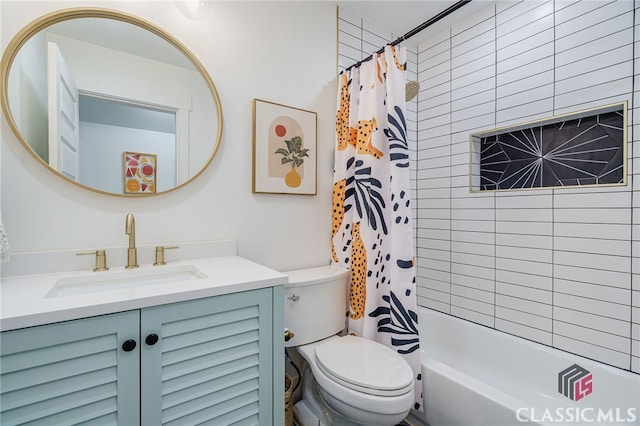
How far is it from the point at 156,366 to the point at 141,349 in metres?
0.07

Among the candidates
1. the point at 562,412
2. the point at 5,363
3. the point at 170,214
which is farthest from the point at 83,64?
the point at 562,412

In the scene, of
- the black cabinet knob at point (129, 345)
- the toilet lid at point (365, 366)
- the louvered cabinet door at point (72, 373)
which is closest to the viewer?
the louvered cabinet door at point (72, 373)

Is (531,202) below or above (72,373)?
above

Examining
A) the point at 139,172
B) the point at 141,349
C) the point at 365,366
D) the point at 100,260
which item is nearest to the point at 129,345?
the point at 141,349

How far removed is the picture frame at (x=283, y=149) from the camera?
158cm

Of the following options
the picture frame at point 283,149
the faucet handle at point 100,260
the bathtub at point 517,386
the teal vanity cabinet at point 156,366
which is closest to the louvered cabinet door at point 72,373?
the teal vanity cabinet at point 156,366

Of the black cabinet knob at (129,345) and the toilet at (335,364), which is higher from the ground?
the black cabinet knob at (129,345)

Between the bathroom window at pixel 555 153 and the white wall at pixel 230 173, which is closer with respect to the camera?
the white wall at pixel 230 173

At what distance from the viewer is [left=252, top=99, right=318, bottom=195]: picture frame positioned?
158 cm

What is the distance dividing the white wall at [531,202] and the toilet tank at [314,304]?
1.02 metres

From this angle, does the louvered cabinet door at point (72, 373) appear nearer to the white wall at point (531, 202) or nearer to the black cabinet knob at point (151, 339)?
the black cabinet knob at point (151, 339)

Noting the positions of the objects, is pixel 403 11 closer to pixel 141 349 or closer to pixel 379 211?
pixel 379 211

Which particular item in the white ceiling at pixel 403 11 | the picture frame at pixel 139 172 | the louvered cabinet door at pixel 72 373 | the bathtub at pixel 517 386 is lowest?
the bathtub at pixel 517 386

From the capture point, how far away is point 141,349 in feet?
2.64
